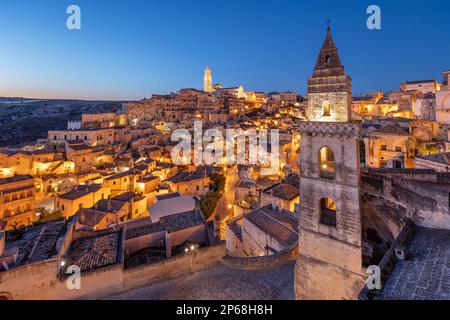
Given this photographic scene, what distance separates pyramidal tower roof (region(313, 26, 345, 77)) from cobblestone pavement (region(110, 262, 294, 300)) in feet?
32.1

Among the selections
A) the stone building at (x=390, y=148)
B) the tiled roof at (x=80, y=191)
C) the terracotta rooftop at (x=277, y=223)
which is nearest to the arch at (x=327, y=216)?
the terracotta rooftop at (x=277, y=223)

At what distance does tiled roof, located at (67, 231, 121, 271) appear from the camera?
11.8 m

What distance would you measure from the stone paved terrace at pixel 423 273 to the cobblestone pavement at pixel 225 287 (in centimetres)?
574

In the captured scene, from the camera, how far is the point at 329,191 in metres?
10.4

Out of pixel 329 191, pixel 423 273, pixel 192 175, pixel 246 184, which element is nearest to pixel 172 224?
pixel 329 191

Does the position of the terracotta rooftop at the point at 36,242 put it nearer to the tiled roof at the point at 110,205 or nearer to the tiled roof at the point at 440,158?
the tiled roof at the point at 110,205

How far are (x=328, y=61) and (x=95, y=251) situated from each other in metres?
14.0

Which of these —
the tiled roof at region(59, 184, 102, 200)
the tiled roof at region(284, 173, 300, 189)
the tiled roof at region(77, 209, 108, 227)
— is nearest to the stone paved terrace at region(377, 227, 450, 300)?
the tiled roof at region(284, 173, 300, 189)

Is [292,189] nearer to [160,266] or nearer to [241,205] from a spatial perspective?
[241,205]

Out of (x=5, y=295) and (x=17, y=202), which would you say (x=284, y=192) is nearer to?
(x=5, y=295)

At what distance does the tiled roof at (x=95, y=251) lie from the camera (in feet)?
38.7

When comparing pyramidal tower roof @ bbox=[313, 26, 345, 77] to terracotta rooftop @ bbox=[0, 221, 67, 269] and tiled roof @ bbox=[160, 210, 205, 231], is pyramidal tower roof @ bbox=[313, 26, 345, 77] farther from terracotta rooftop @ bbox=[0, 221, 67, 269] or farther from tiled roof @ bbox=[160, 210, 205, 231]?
terracotta rooftop @ bbox=[0, 221, 67, 269]

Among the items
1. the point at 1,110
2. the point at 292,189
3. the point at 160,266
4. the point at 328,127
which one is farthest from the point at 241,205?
the point at 1,110
